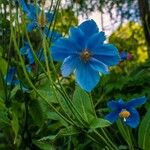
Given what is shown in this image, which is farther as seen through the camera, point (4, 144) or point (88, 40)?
point (4, 144)

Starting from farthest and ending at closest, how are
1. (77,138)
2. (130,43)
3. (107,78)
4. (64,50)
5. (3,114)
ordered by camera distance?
(130,43) → (107,78) → (77,138) → (3,114) → (64,50)

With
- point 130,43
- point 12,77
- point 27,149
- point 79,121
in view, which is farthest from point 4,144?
point 130,43

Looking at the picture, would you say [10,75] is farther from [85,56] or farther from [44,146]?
[85,56]

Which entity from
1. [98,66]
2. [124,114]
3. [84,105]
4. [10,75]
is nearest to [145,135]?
[124,114]

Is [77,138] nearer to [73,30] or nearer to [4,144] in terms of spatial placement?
[4,144]

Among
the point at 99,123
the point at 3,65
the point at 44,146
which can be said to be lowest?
the point at 44,146

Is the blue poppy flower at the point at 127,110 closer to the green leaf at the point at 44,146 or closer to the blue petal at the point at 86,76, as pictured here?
the green leaf at the point at 44,146
